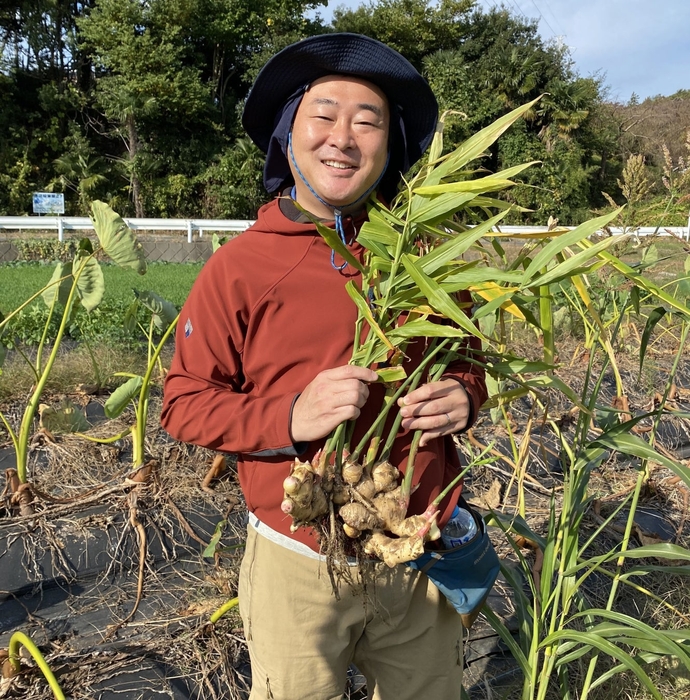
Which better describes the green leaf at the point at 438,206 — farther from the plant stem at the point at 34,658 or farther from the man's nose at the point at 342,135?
the plant stem at the point at 34,658

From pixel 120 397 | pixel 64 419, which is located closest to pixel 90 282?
pixel 120 397

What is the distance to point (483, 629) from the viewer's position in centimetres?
180

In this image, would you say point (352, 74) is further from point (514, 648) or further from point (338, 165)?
point (514, 648)

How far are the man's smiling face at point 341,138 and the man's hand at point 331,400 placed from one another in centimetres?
35

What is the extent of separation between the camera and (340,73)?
→ 1.12 metres

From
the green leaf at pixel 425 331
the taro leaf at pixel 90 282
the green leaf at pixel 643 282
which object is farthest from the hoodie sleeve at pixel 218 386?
the taro leaf at pixel 90 282

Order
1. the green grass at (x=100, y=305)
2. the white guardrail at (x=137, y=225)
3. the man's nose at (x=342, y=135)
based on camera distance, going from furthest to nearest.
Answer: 1. the white guardrail at (x=137, y=225)
2. the green grass at (x=100, y=305)
3. the man's nose at (x=342, y=135)

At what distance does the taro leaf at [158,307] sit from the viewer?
258 cm

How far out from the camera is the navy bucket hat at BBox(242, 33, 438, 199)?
1.07 metres

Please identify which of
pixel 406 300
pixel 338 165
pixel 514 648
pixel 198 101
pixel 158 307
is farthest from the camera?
pixel 198 101

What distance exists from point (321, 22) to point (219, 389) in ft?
65.0

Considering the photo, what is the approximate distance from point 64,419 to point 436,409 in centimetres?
198

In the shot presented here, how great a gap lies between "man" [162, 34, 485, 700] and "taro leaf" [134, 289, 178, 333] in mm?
1537

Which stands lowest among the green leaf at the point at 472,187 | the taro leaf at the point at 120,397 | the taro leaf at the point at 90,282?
the taro leaf at the point at 120,397
